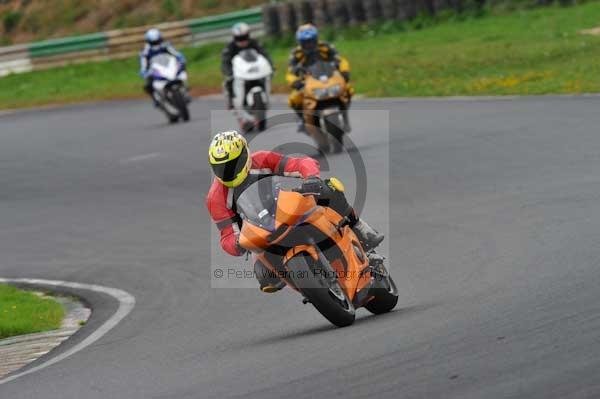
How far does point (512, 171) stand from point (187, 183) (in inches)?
202

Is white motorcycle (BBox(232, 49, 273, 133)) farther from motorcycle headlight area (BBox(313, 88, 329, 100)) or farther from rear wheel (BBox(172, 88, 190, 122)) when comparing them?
motorcycle headlight area (BBox(313, 88, 329, 100))

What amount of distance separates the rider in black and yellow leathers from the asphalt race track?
107 cm

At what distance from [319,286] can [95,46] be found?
105 feet

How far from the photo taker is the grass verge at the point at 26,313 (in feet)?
37.0

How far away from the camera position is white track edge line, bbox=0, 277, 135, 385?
9.52m

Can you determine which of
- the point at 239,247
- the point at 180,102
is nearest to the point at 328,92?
the point at 180,102

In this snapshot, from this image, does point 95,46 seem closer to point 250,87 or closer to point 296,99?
point 250,87

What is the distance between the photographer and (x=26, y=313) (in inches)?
466

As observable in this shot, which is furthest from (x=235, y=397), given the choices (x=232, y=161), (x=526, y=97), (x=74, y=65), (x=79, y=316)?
(x=74, y=65)

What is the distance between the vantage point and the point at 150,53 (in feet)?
85.0

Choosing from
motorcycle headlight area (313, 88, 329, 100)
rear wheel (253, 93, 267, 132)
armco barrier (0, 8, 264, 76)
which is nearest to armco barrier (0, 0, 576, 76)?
armco barrier (0, 8, 264, 76)

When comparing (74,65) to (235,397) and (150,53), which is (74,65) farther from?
(235,397)

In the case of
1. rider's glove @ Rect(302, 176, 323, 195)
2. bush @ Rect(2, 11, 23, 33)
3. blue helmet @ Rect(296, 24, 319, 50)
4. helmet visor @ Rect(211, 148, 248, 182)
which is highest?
helmet visor @ Rect(211, 148, 248, 182)

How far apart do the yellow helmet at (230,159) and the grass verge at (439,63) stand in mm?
12430
